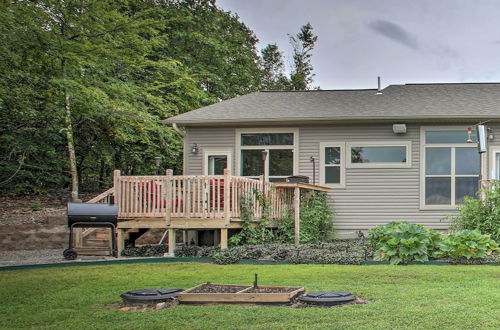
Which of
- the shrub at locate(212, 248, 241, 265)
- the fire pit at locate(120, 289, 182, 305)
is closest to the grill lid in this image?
the fire pit at locate(120, 289, 182, 305)

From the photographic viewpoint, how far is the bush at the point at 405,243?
9141mm

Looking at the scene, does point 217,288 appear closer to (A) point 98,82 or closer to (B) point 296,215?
(B) point 296,215

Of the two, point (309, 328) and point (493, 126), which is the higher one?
point (493, 126)

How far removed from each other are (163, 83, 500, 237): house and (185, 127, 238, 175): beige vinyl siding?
24 mm

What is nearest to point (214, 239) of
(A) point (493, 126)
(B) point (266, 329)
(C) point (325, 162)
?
(C) point (325, 162)

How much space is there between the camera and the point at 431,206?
45.9 feet

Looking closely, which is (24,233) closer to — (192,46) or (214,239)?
(214,239)

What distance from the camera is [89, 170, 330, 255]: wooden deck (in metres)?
11.0

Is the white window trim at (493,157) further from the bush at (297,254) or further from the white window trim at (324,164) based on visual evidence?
the bush at (297,254)

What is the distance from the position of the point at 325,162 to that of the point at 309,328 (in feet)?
32.1

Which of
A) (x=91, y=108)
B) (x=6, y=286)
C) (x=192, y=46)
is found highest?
(x=192, y=46)

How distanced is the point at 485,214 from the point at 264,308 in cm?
652

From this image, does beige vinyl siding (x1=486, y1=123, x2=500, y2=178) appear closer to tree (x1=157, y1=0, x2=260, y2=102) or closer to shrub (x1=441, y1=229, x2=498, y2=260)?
shrub (x1=441, y1=229, x2=498, y2=260)

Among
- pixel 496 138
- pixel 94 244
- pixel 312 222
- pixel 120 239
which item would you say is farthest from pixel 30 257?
pixel 496 138
